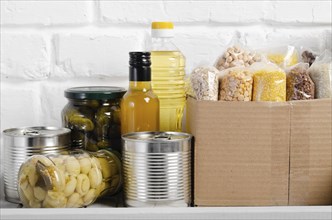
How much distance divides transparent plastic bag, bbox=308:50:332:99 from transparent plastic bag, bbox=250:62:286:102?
7 cm

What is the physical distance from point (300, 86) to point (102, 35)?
513 millimetres

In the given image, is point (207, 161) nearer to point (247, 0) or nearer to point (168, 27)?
point (168, 27)

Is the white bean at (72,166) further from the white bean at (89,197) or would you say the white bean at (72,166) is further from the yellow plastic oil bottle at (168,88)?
the yellow plastic oil bottle at (168,88)

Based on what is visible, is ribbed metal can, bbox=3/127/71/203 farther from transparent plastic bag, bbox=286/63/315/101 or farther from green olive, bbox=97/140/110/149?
transparent plastic bag, bbox=286/63/315/101

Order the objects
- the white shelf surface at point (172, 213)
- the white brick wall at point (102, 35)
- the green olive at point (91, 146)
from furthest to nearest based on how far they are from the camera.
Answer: the white brick wall at point (102, 35)
the green olive at point (91, 146)
the white shelf surface at point (172, 213)

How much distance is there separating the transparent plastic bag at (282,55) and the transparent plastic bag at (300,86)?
10 centimetres

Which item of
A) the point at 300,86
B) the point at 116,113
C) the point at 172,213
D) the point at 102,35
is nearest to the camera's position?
the point at 172,213

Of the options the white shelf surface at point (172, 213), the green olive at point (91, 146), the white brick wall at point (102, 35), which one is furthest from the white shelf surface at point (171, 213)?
the white brick wall at point (102, 35)

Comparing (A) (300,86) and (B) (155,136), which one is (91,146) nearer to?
(B) (155,136)

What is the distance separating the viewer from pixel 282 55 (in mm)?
1273

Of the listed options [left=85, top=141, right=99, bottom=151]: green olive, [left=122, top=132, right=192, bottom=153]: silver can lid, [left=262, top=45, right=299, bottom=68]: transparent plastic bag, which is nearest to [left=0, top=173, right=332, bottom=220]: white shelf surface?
[left=122, top=132, right=192, bottom=153]: silver can lid

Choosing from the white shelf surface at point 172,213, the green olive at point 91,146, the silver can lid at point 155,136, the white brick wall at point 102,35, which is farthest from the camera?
the white brick wall at point 102,35

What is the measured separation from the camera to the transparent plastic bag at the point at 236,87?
1110mm

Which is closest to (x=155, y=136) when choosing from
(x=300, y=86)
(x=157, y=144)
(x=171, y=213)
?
(x=157, y=144)
